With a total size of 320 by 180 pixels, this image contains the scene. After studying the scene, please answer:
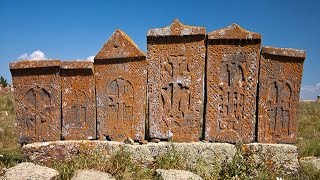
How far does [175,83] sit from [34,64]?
2.18 metres

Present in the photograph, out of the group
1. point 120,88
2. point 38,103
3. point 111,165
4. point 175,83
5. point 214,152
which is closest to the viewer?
point 111,165

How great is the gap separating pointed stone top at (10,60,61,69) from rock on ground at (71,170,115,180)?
172 centimetres

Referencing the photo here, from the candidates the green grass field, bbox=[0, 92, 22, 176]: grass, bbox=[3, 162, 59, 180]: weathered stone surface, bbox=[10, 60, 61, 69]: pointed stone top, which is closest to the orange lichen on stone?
the green grass field

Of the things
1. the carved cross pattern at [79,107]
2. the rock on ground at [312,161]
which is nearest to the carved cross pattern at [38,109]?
the carved cross pattern at [79,107]

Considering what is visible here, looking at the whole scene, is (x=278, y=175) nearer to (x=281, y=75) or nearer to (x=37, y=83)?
(x=281, y=75)

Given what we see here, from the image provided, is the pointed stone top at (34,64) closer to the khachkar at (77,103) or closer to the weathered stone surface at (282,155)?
the khachkar at (77,103)

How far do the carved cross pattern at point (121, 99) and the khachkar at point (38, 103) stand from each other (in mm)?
850

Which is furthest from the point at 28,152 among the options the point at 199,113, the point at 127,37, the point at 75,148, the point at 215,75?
the point at 215,75

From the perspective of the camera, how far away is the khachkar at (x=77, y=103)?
5148 mm

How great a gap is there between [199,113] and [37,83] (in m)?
2.54

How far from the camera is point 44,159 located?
5.04 meters

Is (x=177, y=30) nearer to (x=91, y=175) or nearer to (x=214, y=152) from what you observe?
(x=214, y=152)

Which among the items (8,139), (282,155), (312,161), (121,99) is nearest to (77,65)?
(121,99)

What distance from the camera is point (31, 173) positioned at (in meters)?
4.35
